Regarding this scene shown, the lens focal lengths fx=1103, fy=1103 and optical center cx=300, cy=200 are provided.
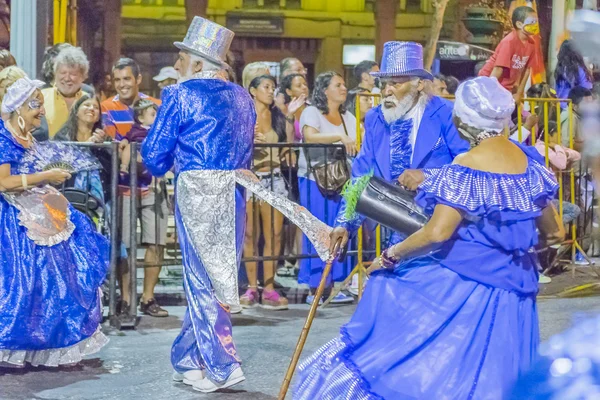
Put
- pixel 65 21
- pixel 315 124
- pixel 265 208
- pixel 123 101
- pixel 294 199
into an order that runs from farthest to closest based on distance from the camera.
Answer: pixel 65 21 < pixel 294 199 < pixel 315 124 < pixel 265 208 < pixel 123 101

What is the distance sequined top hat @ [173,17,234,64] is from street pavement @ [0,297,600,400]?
1.98 metres

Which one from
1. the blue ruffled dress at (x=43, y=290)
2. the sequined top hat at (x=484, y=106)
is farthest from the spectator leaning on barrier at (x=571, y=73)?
the sequined top hat at (x=484, y=106)

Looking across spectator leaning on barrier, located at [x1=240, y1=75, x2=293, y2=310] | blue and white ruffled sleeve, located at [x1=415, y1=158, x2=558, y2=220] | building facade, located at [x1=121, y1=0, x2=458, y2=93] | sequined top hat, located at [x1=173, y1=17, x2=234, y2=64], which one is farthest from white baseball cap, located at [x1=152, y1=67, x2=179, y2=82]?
building facade, located at [x1=121, y1=0, x2=458, y2=93]

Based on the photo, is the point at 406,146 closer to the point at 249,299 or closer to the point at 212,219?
the point at 212,219

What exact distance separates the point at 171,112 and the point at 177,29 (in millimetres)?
12866

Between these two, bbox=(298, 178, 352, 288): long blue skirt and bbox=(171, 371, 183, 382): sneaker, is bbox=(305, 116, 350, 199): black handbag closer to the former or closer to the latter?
bbox=(298, 178, 352, 288): long blue skirt

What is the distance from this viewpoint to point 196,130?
6.40 metres

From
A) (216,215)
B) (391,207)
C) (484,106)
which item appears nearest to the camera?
(484,106)

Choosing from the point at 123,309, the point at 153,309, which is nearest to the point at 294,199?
the point at 153,309

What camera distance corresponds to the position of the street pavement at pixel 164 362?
653cm

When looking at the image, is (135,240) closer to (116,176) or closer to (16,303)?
(116,176)

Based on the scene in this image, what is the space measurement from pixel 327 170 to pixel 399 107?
360cm

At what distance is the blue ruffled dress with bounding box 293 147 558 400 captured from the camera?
444 cm

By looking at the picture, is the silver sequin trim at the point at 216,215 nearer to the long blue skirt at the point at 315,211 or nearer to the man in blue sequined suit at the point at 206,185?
the man in blue sequined suit at the point at 206,185
